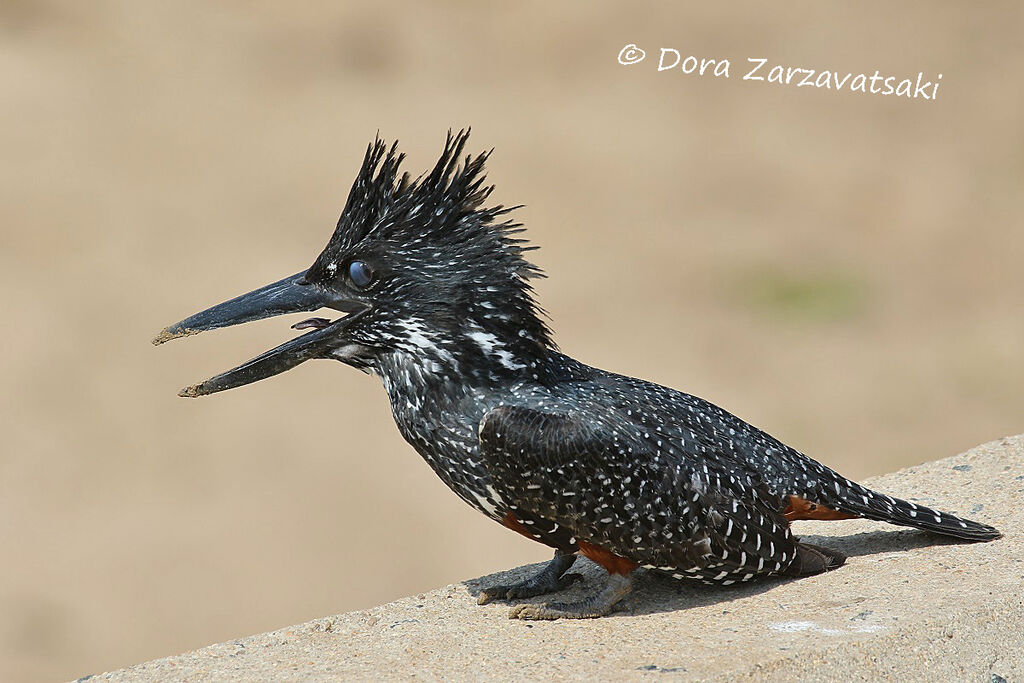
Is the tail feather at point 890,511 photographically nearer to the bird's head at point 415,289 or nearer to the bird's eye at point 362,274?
the bird's head at point 415,289

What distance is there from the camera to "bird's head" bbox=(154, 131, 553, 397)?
5.32 meters

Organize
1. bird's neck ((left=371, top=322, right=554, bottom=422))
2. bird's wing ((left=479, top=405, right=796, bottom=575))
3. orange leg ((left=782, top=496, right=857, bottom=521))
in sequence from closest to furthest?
bird's wing ((left=479, top=405, right=796, bottom=575)), bird's neck ((left=371, top=322, right=554, bottom=422)), orange leg ((left=782, top=496, right=857, bottom=521))

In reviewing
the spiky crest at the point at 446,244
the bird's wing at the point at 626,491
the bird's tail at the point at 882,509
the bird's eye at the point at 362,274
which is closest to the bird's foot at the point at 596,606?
the bird's wing at the point at 626,491

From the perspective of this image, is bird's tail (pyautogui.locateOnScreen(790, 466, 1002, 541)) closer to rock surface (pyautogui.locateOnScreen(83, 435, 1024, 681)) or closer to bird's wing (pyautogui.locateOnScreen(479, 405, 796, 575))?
rock surface (pyautogui.locateOnScreen(83, 435, 1024, 681))

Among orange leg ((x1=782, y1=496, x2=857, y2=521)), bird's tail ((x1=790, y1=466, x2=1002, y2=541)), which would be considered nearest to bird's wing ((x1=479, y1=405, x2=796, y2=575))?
orange leg ((x1=782, y1=496, x2=857, y2=521))

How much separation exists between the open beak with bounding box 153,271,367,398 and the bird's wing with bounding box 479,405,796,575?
827 mm

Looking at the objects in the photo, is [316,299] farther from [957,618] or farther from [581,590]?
[957,618]

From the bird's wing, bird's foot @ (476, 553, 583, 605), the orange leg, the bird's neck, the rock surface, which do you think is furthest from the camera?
bird's foot @ (476, 553, 583, 605)

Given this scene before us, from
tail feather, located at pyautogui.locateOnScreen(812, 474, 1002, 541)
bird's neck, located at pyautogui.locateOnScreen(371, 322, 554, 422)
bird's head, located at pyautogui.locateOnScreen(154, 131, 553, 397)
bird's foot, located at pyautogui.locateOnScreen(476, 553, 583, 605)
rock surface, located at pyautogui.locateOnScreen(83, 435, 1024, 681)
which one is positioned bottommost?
rock surface, located at pyautogui.locateOnScreen(83, 435, 1024, 681)

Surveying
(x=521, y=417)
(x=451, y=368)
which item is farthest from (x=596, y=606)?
(x=451, y=368)

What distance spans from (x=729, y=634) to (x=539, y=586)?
1.09 meters

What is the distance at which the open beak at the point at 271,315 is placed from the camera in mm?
5457

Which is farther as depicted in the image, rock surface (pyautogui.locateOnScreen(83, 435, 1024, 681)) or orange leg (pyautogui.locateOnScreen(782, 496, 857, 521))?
orange leg (pyautogui.locateOnScreen(782, 496, 857, 521))

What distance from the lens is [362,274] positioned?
17.7 feet
